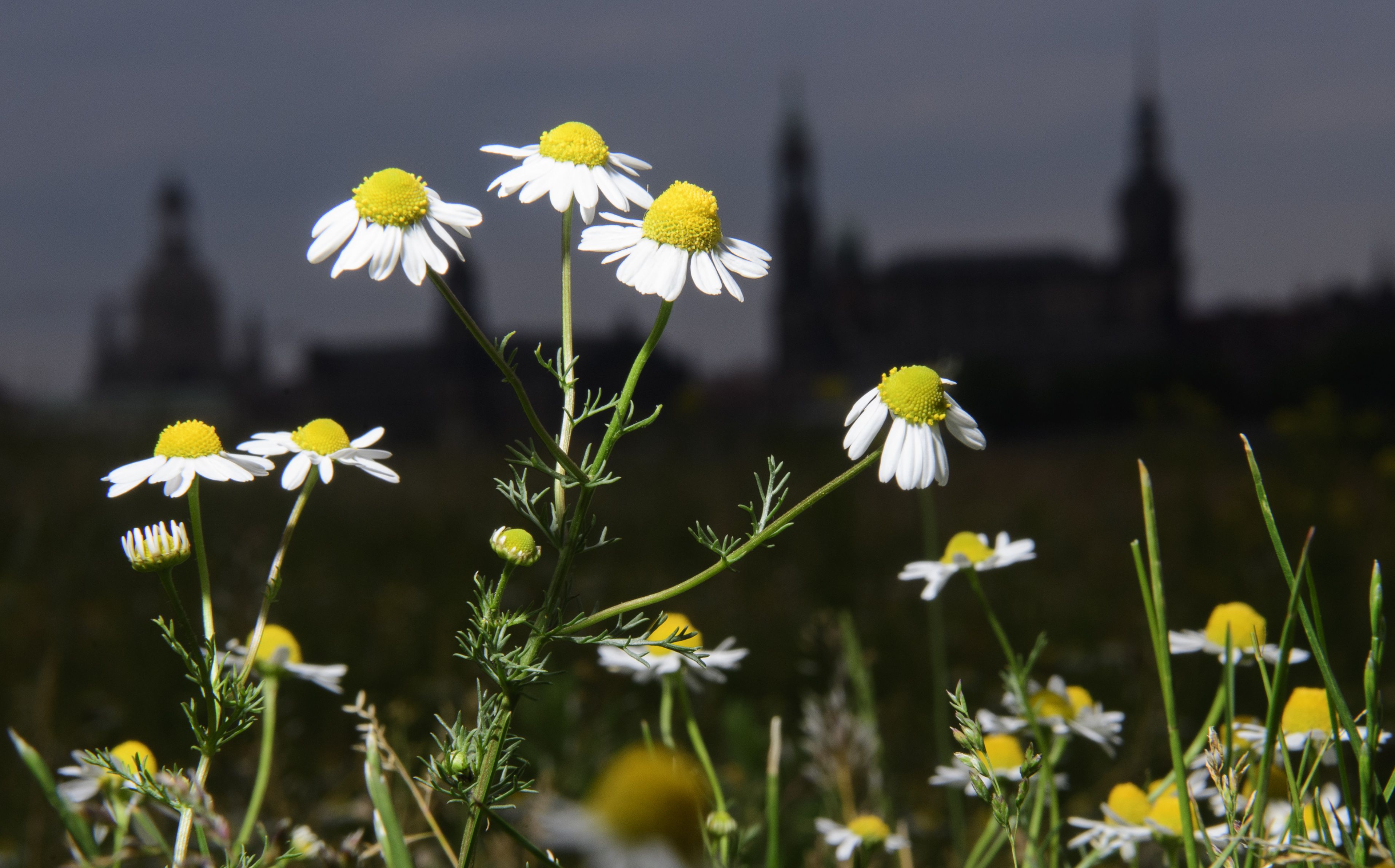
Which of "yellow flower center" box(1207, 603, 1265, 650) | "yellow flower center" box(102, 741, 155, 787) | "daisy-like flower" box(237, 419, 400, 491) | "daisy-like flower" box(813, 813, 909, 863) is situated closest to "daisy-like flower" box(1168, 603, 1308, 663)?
"yellow flower center" box(1207, 603, 1265, 650)

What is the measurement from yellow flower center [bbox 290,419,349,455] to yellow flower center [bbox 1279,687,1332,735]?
0.76 m

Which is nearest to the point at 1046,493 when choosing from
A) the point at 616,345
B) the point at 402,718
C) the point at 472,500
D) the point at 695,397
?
the point at 695,397

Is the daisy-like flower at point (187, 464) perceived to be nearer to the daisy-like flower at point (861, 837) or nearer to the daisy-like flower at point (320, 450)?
the daisy-like flower at point (320, 450)

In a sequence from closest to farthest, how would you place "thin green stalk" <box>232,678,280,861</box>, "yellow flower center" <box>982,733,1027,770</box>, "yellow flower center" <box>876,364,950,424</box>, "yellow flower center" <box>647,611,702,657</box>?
1. "thin green stalk" <box>232,678,280,861</box>
2. "yellow flower center" <box>876,364,950,424</box>
3. "yellow flower center" <box>647,611,702,657</box>
4. "yellow flower center" <box>982,733,1027,770</box>

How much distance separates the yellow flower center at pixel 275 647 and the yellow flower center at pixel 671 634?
250 mm

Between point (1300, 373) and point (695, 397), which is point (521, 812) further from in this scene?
point (1300, 373)

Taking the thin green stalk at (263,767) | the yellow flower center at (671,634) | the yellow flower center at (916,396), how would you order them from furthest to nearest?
the yellow flower center at (671,634)
the yellow flower center at (916,396)
the thin green stalk at (263,767)

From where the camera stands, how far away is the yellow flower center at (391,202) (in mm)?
548

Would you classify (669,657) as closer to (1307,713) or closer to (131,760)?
(131,760)

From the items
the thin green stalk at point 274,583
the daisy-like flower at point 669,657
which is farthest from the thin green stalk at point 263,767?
the daisy-like flower at point 669,657

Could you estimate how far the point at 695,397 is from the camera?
26.9 feet

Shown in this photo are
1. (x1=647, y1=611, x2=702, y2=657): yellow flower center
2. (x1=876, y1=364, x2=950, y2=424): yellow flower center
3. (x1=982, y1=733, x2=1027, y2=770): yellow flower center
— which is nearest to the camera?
(x1=876, y1=364, x2=950, y2=424): yellow flower center

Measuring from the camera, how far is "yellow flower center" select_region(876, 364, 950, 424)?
0.55m

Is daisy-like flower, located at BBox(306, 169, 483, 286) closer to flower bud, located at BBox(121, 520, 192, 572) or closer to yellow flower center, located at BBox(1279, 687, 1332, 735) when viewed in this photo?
flower bud, located at BBox(121, 520, 192, 572)
